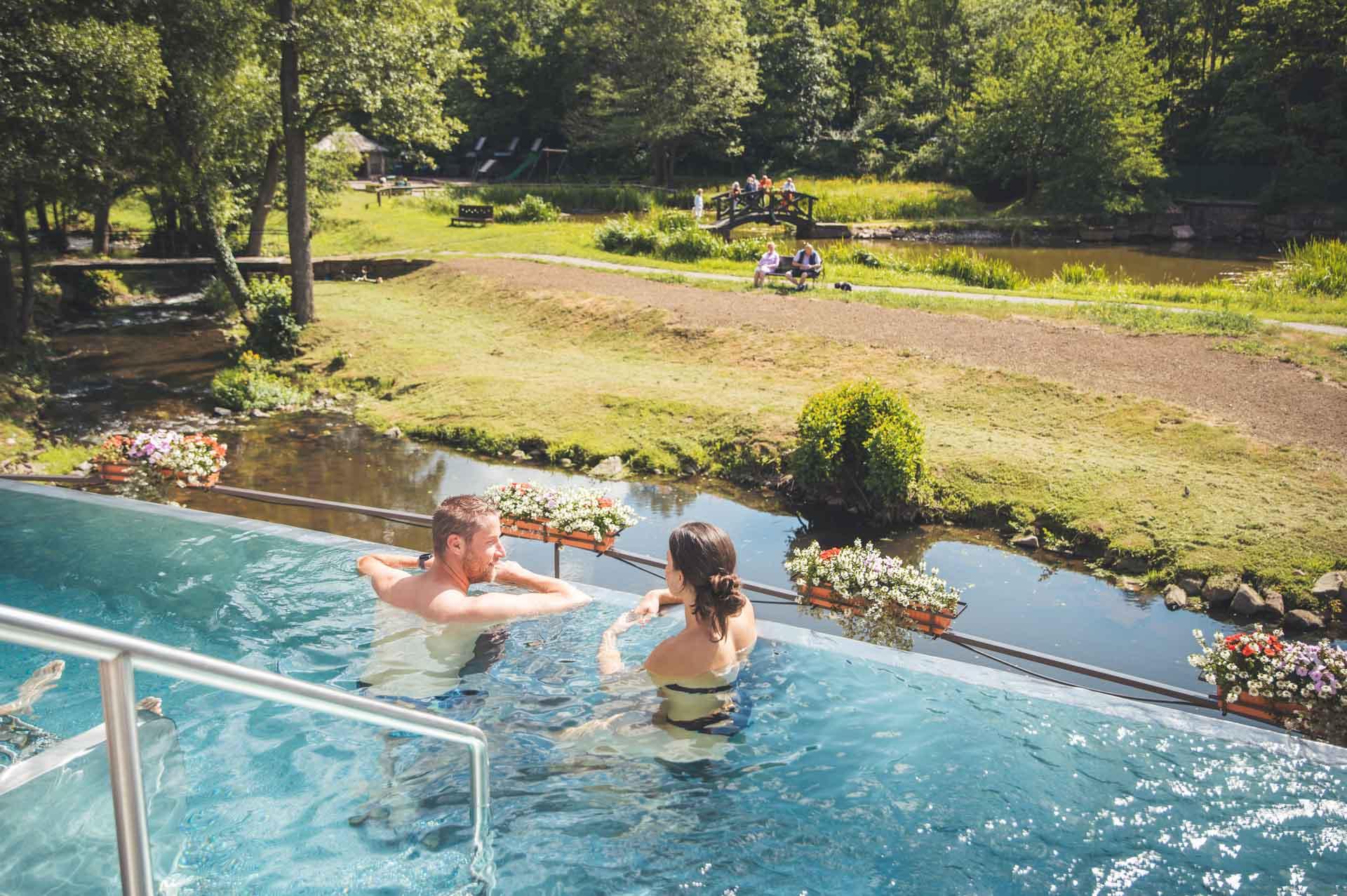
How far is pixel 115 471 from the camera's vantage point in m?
10.1

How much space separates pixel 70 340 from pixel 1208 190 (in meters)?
44.4

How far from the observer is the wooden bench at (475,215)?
34.9m

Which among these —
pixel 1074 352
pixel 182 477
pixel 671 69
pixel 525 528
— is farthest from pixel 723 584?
pixel 671 69

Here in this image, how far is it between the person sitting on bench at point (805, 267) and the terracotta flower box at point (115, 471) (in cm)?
1530

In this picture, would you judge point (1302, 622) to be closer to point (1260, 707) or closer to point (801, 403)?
point (1260, 707)

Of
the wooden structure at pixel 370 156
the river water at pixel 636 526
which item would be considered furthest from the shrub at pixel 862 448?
the wooden structure at pixel 370 156

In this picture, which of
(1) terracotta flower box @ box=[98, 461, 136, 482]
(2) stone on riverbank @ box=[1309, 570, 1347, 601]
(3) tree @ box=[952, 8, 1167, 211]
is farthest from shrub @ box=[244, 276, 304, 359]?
(3) tree @ box=[952, 8, 1167, 211]

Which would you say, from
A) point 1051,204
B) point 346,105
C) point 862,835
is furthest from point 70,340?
point 1051,204

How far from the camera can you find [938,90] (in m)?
50.3

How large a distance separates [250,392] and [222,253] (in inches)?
233

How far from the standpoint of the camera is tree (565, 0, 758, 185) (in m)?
44.6

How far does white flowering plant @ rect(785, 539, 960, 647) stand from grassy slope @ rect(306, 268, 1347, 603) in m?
3.93

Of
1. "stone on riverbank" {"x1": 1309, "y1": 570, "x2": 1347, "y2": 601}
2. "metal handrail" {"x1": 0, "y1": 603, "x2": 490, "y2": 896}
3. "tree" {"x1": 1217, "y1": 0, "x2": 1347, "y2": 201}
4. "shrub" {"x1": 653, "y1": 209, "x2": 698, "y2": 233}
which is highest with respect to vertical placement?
"tree" {"x1": 1217, "y1": 0, "x2": 1347, "y2": 201}

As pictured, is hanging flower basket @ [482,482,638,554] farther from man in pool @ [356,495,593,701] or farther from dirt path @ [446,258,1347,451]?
dirt path @ [446,258,1347,451]
